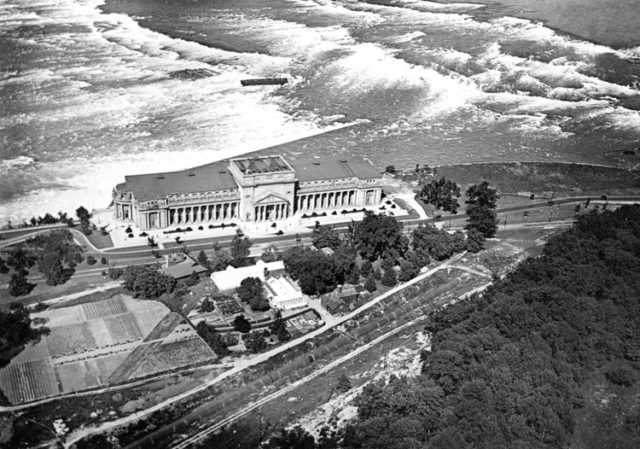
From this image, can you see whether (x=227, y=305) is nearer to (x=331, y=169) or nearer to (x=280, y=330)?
(x=280, y=330)

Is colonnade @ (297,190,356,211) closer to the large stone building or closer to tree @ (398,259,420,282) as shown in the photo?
the large stone building

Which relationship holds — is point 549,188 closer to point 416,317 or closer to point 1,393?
point 416,317

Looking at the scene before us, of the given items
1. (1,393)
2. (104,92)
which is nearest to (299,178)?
(1,393)

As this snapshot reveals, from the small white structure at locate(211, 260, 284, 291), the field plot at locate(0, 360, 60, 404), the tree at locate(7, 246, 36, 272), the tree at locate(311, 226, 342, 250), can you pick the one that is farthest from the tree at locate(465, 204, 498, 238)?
the field plot at locate(0, 360, 60, 404)

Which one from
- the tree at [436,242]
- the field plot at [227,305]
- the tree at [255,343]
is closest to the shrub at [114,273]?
the field plot at [227,305]

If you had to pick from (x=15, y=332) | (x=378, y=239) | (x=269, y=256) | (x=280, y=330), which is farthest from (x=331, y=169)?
(x=15, y=332)
